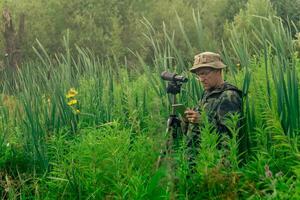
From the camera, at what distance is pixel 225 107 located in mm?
4059

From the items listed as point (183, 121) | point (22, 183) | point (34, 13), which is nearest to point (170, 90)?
point (183, 121)

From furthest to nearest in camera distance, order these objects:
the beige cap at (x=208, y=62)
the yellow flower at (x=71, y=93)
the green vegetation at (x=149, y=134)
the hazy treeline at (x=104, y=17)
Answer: the hazy treeline at (x=104, y=17)
the yellow flower at (x=71, y=93)
the beige cap at (x=208, y=62)
the green vegetation at (x=149, y=134)

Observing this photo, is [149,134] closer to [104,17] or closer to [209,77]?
[209,77]

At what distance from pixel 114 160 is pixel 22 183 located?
0.86m

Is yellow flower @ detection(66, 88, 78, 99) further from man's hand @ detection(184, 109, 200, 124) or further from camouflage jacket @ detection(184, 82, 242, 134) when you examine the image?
man's hand @ detection(184, 109, 200, 124)

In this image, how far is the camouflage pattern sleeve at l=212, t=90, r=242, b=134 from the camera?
4.02m

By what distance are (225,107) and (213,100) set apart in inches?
5.7

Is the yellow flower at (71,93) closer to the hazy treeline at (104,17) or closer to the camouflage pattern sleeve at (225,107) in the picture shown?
the camouflage pattern sleeve at (225,107)

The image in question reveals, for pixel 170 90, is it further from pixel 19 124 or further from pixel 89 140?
pixel 19 124

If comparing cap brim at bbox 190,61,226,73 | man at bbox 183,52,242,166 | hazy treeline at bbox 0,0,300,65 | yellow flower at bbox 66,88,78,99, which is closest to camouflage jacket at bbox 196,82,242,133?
man at bbox 183,52,242,166

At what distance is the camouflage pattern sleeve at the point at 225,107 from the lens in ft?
13.2

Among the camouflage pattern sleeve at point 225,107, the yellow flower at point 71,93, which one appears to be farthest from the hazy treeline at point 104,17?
the camouflage pattern sleeve at point 225,107

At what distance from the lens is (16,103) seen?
5703 millimetres

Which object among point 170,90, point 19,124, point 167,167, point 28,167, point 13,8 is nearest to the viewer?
point 167,167
